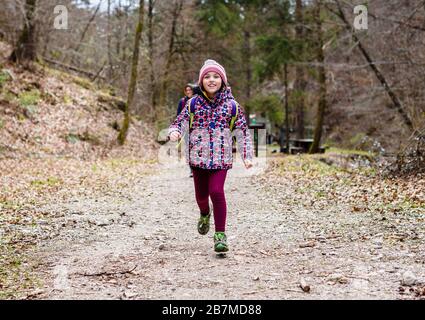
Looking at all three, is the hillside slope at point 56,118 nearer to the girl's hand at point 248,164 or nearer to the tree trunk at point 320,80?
the tree trunk at point 320,80

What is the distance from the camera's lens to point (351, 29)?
1939cm

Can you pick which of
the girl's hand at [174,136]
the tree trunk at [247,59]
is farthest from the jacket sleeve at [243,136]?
the tree trunk at [247,59]

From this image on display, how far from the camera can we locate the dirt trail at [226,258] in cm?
430

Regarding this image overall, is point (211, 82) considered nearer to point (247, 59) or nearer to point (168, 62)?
point (168, 62)

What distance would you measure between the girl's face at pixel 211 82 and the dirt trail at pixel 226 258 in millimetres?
1811

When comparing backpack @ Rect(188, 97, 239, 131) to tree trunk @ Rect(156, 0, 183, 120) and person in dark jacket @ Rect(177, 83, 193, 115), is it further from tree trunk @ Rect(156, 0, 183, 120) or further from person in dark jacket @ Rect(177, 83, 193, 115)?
tree trunk @ Rect(156, 0, 183, 120)

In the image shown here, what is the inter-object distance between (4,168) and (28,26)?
896cm

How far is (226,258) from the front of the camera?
547 centimetres

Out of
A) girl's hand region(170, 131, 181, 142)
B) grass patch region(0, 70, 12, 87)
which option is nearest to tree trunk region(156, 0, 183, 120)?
grass patch region(0, 70, 12, 87)

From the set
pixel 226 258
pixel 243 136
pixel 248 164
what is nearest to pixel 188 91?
pixel 243 136

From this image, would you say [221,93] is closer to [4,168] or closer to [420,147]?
[420,147]

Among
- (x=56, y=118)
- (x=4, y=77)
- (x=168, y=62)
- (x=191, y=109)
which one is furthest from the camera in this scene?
(x=168, y=62)

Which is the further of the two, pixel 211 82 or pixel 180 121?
pixel 180 121

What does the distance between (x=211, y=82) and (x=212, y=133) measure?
56cm
